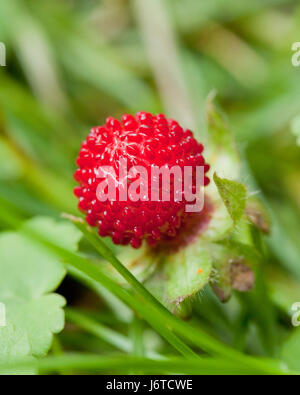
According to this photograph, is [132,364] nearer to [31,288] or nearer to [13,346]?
[13,346]

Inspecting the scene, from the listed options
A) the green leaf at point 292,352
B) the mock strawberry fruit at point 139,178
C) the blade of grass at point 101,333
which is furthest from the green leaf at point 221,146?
the blade of grass at point 101,333

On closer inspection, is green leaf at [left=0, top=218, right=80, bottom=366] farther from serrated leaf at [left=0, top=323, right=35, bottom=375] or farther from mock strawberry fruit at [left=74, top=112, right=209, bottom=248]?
mock strawberry fruit at [left=74, top=112, right=209, bottom=248]

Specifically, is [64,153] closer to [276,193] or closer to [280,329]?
[276,193]

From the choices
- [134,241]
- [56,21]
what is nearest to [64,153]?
[56,21]

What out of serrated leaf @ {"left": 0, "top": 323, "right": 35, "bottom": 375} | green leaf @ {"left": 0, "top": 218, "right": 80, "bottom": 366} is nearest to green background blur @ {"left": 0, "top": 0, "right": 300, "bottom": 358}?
green leaf @ {"left": 0, "top": 218, "right": 80, "bottom": 366}

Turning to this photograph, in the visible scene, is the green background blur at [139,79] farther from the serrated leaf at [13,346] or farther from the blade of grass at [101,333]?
the serrated leaf at [13,346]

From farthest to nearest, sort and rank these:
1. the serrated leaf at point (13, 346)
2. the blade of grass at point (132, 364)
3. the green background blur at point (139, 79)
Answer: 1. the green background blur at point (139, 79)
2. the serrated leaf at point (13, 346)
3. the blade of grass at point (132, 364)
